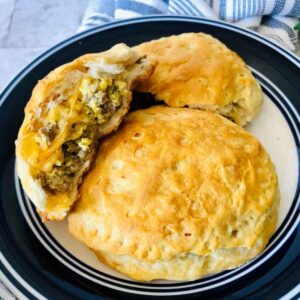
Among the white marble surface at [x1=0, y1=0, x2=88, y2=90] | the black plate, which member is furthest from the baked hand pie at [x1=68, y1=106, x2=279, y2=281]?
the white marble surface at [x1=0, y1=0, x2=88, y2=90]

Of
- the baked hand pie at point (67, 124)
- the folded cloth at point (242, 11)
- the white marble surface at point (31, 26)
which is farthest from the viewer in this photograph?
the white marble surface at point (31, 26)

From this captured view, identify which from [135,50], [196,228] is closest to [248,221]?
[196,228]

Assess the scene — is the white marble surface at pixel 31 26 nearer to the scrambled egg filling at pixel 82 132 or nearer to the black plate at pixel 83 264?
the black plate at pixel 83 264

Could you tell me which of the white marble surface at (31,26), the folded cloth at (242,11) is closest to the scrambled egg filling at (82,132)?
the folded cloth at (242,11)

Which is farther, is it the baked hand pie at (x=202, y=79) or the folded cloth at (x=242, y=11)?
the folded cloth at (x=242, y=11)

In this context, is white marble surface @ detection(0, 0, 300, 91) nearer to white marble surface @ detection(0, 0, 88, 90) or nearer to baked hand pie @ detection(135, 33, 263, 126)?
white marble surface @ detection(0, 0, 88, 90)

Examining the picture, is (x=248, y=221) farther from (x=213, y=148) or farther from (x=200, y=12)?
(x=200, y=12)
